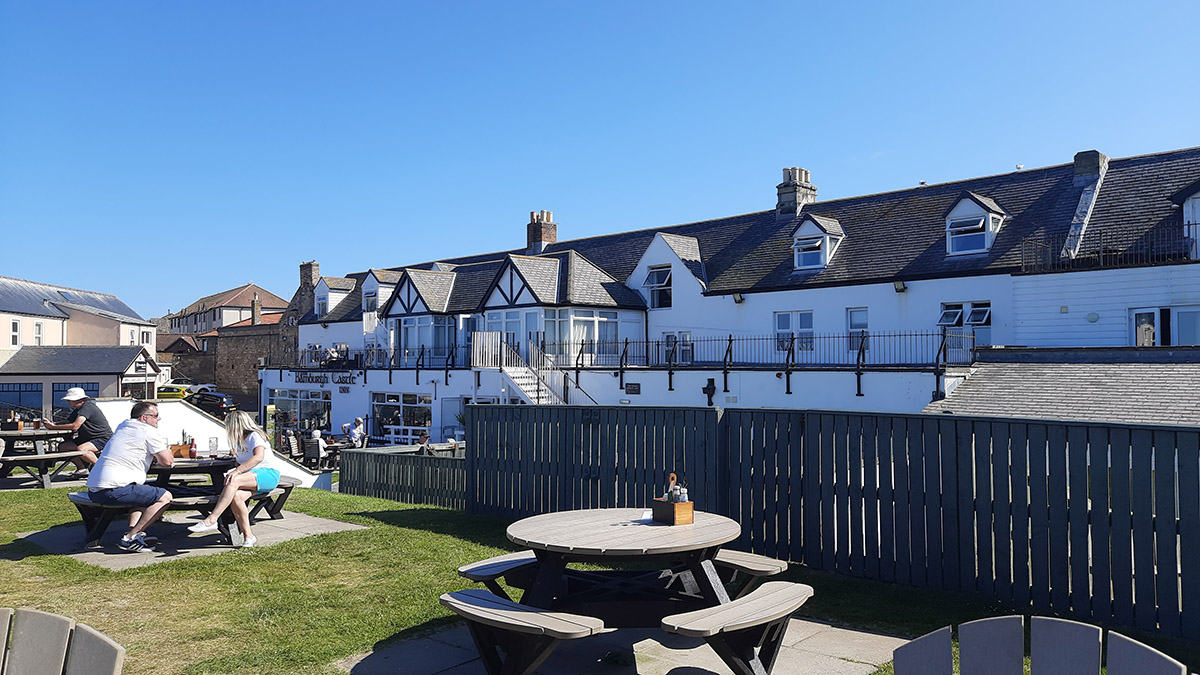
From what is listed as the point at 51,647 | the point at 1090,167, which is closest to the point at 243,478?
the point at 51,647

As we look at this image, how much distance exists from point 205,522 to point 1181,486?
8562 millimetres

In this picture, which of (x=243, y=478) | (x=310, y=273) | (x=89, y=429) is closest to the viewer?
(x=243, y=478)

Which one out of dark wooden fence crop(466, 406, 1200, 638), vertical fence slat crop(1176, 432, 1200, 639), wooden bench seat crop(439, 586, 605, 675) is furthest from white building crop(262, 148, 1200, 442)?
wooden bench seat crop(439, 586, 605, 675)

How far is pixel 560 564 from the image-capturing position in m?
5.40

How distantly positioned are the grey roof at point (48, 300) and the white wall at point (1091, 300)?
2078 inches

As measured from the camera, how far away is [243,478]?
888cm

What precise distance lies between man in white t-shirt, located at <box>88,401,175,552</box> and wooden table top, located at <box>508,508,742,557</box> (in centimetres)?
455

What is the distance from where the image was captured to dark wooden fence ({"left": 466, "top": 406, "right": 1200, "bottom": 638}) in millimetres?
5957

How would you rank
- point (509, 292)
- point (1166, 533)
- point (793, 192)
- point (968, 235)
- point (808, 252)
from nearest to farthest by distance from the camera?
point (1166, 533) → point (968, 235) → point (808, 252) → point (793, 192) → point (509, 292)

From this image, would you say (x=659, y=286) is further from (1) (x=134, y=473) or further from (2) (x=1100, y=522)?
(2) (x=1100, y=522)

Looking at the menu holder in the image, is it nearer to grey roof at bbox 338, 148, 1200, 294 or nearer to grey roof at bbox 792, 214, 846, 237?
grey roof at bbox 338, 148, 1200, 294

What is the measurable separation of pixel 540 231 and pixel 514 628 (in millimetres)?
38349

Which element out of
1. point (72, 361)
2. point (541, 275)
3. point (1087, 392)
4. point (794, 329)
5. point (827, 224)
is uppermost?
point (827, 224)

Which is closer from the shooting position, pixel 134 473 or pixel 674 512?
pixel 674 512
